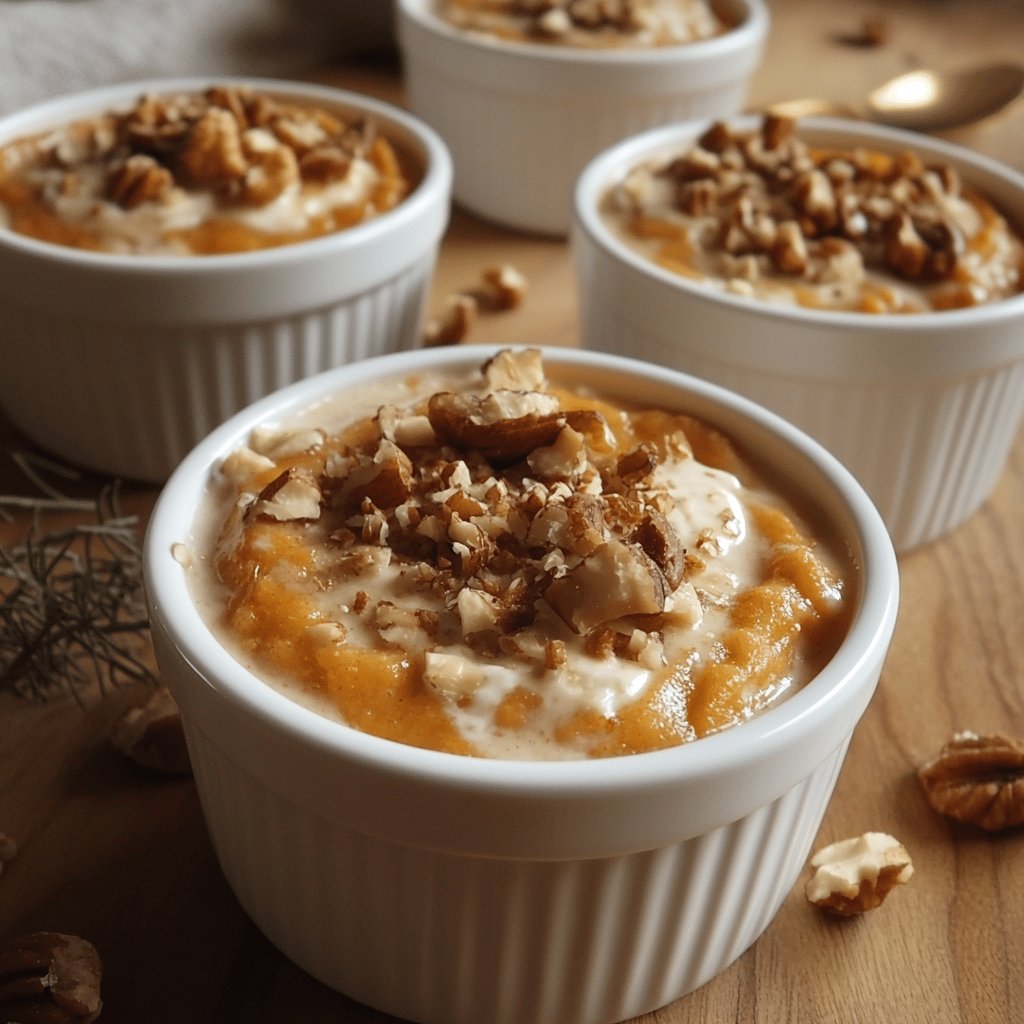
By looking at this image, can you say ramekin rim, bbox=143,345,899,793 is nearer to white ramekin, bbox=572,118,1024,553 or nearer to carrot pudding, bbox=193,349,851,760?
carrot pudding, bbox=193,349,851,760

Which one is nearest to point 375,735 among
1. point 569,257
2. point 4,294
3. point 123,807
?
point 123,807

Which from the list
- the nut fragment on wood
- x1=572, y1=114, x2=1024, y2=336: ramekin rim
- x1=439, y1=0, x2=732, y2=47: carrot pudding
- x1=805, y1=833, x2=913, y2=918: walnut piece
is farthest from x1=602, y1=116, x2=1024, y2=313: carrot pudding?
the nut fragment on wood

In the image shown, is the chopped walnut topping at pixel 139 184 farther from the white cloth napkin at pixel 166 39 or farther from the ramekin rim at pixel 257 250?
the white cloth napkin at pixel 166 39

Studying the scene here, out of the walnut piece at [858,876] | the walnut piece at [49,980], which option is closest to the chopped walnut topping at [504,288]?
the walnut piece at [858,876]

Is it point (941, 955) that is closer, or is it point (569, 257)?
point (941, 955)

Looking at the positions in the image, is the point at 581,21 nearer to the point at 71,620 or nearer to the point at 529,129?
the point at 529,129

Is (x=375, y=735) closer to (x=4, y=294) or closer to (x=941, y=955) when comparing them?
(x=941, y=955)

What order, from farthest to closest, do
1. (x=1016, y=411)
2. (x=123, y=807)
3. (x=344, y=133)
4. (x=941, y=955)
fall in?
(x=344, y=133) < (x=1016, y=411) < (x=123, y=807) < (x=941, y=955)
